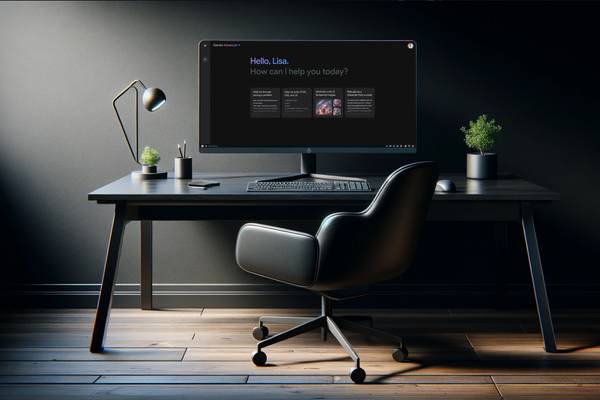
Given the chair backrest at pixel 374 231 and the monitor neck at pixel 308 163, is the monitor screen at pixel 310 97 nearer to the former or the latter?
the monitor neck at pixel 308 163

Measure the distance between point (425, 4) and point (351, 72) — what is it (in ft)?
1.99

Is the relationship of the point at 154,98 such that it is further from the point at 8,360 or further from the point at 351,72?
the point at 8,360

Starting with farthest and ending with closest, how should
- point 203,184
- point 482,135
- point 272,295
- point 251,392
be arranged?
point 272,295, point 482,135, point 203,184, point 251,392

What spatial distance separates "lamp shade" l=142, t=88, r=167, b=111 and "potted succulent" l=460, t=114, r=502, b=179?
4.58 ft

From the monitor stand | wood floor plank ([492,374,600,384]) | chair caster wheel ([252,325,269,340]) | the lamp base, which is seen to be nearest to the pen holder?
the lamp base

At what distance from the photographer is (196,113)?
4289 mm

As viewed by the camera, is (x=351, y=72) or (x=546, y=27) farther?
(x=546, y=27)

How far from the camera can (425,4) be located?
13.8 feet

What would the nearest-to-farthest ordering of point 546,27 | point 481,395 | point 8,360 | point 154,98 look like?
1. point 481,395
2. point 8,360
3. point 154,98
4. point 546,27

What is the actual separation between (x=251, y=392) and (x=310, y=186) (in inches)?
35.3

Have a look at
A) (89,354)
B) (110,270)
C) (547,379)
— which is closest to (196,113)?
(110,270)

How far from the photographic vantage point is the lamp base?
3.86m

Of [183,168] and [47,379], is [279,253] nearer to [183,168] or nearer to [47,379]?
[183,168]

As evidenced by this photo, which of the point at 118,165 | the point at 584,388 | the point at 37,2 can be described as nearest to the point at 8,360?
the point at 118,165
